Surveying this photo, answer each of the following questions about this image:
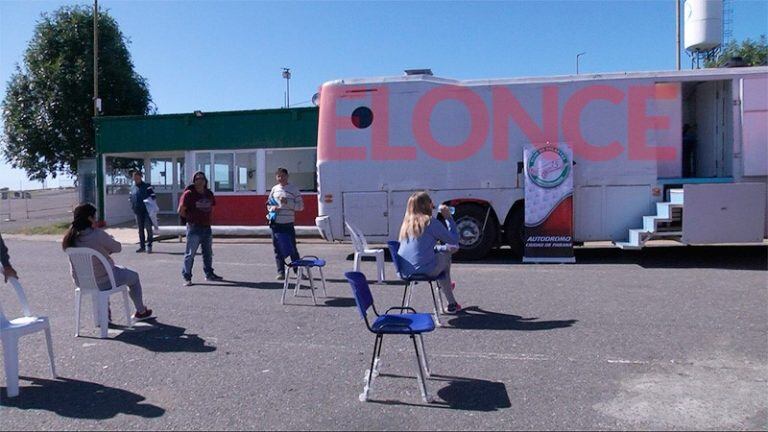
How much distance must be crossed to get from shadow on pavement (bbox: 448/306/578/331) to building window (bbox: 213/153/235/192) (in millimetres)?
13772

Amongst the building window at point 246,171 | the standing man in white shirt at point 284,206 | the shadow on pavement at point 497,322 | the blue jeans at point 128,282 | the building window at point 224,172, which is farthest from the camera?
the building window at point 224,172

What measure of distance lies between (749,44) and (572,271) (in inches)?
952

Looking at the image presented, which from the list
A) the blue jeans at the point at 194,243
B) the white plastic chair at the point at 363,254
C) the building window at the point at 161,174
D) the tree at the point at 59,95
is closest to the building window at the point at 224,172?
the building window at the point at 161,174

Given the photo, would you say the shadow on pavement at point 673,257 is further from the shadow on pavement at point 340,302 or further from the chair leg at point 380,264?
the shadow on pavement at point 340,302

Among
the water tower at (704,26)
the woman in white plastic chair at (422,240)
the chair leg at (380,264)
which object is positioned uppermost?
the water tower at (704,26)

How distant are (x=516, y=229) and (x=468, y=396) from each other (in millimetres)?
7527

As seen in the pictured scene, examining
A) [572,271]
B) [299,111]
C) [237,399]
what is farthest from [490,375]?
[299,111]

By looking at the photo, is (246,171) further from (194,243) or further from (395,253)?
(395,253)

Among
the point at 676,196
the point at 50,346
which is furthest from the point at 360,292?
the point at 676,196

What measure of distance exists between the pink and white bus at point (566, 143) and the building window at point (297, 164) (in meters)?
6.66

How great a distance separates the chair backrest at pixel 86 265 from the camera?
659 cm

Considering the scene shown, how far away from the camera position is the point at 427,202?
7.05 metres

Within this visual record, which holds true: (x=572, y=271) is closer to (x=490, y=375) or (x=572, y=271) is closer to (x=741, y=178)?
(x=741, y=178)

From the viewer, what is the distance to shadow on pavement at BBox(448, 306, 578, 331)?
22.7 feet
